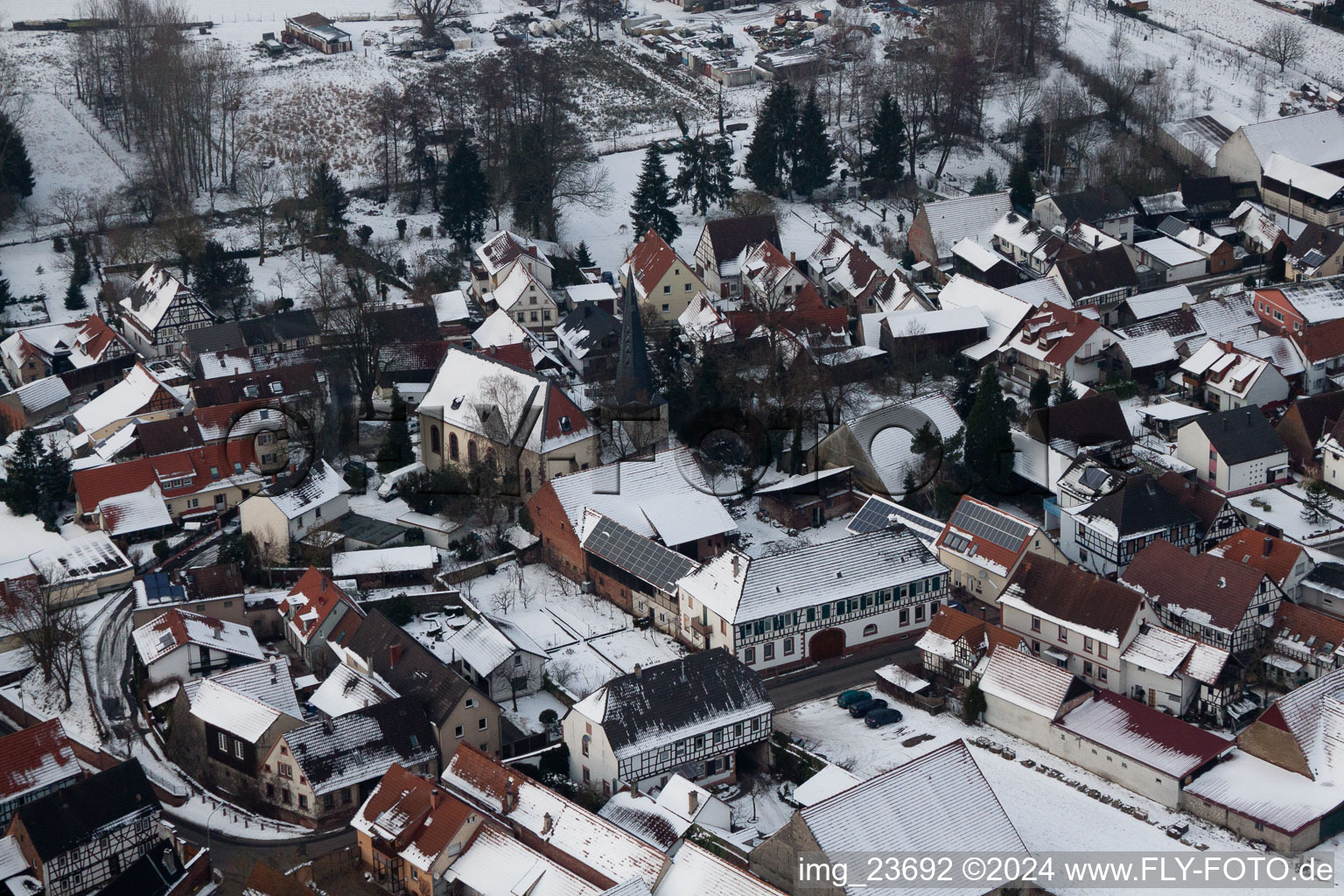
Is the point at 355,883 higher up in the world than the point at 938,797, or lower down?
lower down

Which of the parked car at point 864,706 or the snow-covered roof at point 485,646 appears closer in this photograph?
the parked car at point 864,706

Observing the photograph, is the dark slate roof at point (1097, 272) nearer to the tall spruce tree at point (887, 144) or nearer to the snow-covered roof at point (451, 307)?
A: the tall spruce tree at point (887, 144)

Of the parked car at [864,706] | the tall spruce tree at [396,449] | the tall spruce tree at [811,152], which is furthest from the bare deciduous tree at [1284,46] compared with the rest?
the parked car at [864,706]

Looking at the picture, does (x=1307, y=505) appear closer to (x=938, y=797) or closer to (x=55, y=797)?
(x=938, y=797)

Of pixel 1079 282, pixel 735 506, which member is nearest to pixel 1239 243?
pixel 1079 282

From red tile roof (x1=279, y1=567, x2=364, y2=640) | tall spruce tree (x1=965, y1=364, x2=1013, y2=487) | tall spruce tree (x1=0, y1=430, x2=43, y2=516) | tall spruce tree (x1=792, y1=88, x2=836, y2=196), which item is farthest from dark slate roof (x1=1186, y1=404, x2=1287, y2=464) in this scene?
tall spruce tree (x1=0, y1=430, x2=43, y2=516)

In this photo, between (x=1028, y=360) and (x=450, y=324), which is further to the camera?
(x=450, y=324)

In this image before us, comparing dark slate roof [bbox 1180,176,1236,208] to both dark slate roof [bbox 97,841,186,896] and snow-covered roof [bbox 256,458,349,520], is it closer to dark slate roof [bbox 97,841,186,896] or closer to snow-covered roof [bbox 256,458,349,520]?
snow-covered roof [bbox 256,458,349,520]
